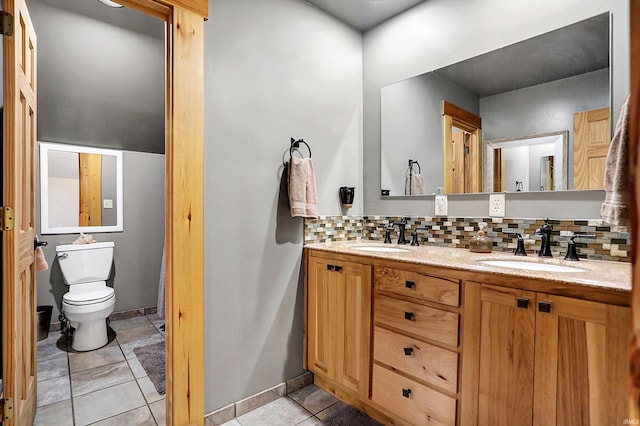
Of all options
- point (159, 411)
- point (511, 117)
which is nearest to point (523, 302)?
point (511, 117)

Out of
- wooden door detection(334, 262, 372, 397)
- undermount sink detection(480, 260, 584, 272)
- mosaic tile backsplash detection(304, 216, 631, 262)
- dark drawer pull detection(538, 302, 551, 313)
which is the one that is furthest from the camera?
wooden door detection(334, 262, 372, 397)

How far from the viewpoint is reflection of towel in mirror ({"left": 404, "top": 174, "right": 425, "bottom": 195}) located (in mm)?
2225

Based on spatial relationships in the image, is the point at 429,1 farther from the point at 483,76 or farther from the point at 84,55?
the point at 84,55

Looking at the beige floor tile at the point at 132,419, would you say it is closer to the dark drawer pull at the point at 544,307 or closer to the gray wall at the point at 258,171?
the gray wall at the point at 258,171

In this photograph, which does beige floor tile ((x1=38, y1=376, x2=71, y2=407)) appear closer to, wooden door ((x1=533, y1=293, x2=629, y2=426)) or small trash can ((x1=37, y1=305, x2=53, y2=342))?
small trash can ((x1=37, y1=305, x2=53, y2=342))

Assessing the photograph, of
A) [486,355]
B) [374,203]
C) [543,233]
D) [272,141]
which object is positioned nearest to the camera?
[486,355]

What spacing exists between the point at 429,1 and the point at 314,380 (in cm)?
253

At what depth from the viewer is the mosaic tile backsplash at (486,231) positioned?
1.51m

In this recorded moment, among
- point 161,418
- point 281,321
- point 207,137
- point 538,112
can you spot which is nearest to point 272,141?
point 207,137

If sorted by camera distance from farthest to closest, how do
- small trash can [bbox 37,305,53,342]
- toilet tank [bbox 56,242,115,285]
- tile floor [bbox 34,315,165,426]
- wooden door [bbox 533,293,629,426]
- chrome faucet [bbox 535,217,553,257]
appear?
toilet tank [bbox 56,242,115,285]
small trash can [bbox 37,305,53,342]
tile floor [bbox 34,315,165,426]
chrome faucet [bbox 535,217,553,257]
wooden door [bbox 533,293,629,426]

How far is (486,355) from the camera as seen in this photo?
4.33 ft

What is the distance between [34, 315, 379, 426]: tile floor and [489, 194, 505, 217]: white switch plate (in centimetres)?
131

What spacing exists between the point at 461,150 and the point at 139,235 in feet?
10.6

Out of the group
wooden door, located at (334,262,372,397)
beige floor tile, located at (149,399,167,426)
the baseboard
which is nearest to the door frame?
the baseboard
